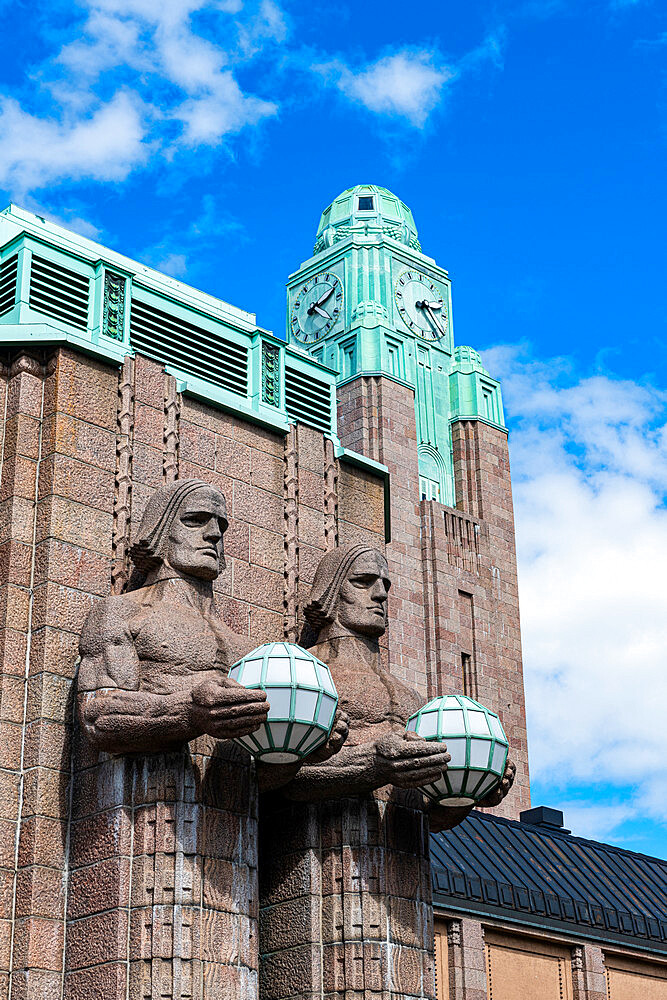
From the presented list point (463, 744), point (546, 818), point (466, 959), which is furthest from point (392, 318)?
→ point (463, 744)

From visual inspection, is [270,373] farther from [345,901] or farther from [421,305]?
[421,305]

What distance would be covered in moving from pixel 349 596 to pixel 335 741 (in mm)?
2078

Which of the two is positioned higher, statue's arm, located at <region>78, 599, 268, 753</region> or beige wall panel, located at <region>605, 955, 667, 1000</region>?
statue's arm, located at <region>78, 599, 268, 753</region>

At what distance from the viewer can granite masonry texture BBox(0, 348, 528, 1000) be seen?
1169cm

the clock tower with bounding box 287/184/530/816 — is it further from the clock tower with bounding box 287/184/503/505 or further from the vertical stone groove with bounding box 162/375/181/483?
the vertical stone groove with bounding box 162/375/181/483

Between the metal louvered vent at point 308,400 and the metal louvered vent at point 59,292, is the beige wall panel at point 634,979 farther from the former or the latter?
the metal louvered vent at point 59,292

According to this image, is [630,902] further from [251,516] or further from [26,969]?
[26,969]

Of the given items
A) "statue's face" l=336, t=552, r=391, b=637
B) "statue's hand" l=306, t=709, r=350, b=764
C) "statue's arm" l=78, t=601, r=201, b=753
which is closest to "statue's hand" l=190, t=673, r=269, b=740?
"statue's arm" l=78, t=601, r=201, b=753

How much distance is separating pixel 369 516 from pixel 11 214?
17.2 ft

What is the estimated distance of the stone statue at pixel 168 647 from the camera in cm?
1170

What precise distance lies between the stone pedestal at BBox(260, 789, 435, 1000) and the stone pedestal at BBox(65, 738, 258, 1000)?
2.82 feet

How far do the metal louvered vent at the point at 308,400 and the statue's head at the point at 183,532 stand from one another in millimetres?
2843

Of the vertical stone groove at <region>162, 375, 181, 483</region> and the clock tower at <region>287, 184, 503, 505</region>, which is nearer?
the vertical stone groove at <region>162, 375, 181, 483</region>

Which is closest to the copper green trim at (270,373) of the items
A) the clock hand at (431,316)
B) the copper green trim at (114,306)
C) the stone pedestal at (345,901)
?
the copper green trim at (114,306)
